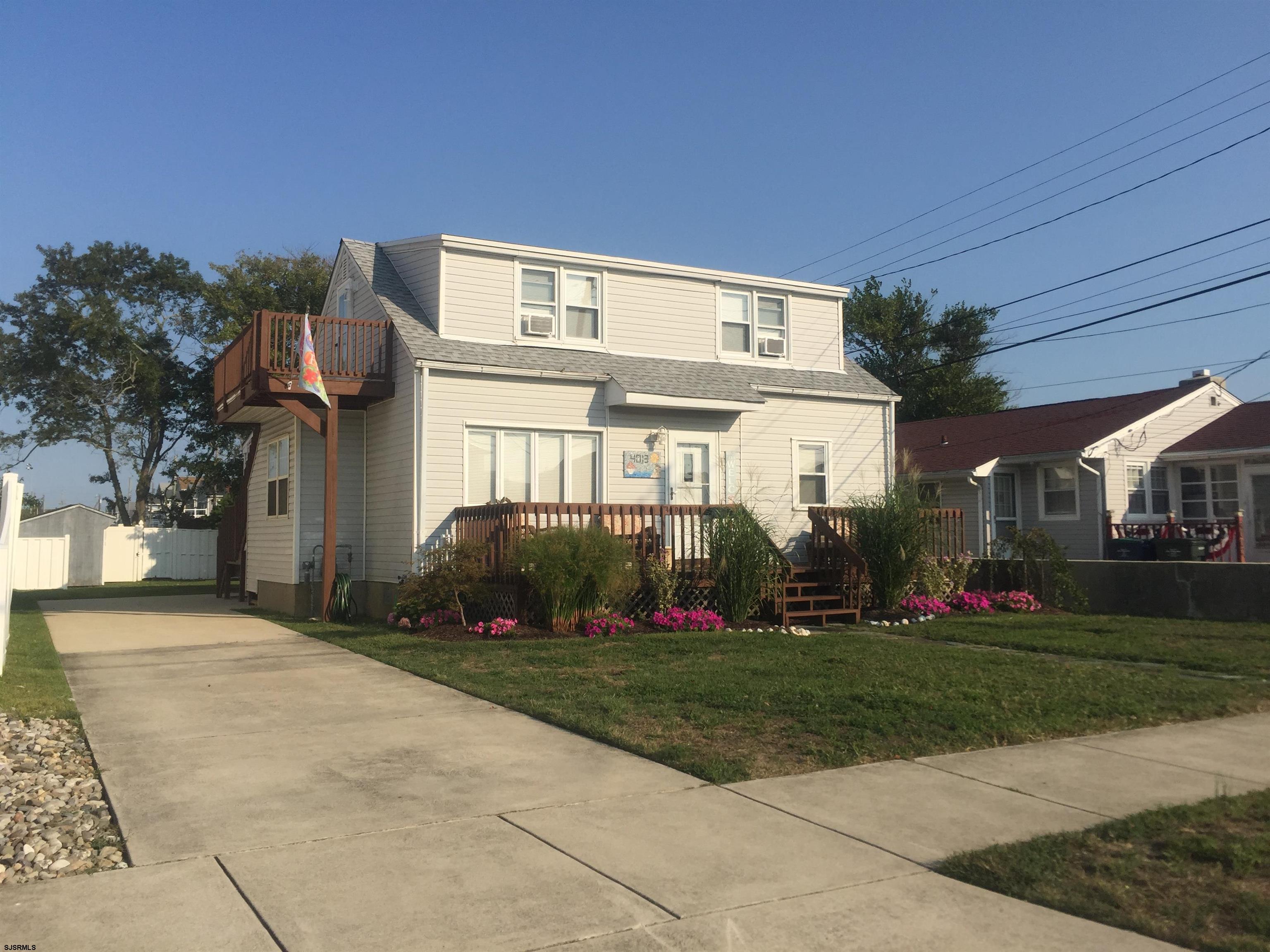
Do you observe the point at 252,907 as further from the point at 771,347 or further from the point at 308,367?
the point at 771,347

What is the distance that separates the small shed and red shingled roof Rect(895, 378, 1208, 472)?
23.3 metres

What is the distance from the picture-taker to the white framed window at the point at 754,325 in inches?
736

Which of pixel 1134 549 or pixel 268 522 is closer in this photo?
pixel 268 522

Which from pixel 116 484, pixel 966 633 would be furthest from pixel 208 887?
pixel 116 484

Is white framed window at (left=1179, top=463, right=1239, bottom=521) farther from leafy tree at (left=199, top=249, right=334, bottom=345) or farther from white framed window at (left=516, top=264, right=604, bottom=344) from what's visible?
leafy tree at (left=199, top=249, right=334, bottom=345)

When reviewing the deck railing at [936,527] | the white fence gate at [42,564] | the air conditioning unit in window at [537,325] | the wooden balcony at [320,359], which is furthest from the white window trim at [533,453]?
the white fence gate at [42,564]

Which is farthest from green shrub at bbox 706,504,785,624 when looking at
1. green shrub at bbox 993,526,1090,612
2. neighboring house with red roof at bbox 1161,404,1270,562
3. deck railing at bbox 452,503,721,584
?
neighboring house with red roof at bbox 1161,404,1270,562

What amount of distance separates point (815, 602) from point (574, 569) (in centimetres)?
412

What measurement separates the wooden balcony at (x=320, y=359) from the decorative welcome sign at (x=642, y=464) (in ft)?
13.0

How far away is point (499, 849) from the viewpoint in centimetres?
463

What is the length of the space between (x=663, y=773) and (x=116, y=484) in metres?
37.6

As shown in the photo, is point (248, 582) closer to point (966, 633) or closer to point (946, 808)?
point (966, 633)

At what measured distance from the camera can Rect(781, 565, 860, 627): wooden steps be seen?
1425cm

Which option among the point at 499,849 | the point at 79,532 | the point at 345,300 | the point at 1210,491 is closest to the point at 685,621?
the point at 499,849
